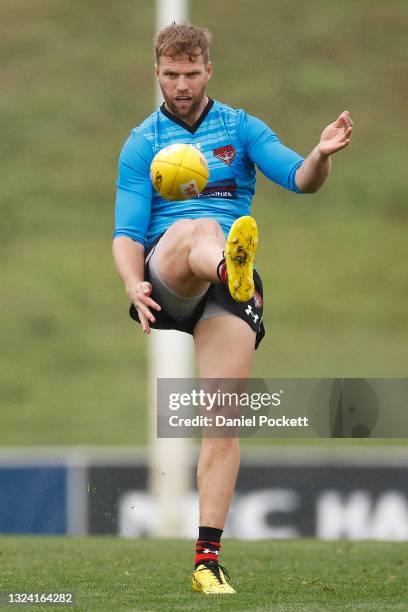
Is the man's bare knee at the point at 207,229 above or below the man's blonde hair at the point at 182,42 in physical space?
below

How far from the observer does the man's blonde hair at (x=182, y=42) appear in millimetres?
5570

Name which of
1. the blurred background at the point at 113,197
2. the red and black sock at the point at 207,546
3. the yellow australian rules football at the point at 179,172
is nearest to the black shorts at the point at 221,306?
the yellow australian rules football at the point at 179,172

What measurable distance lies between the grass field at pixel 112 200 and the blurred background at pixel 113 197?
34mm

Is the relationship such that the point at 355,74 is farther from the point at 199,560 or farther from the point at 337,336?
the point at 199,560

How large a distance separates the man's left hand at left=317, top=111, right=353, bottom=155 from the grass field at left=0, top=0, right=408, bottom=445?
43.3 ft

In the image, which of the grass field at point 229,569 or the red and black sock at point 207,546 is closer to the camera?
the grass field at point 229,569

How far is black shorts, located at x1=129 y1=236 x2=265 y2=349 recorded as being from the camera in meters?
5.56

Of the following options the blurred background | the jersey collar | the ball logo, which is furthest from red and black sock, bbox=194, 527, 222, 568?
the blurred background

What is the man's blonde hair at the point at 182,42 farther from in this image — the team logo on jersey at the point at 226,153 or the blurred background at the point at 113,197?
the blurred background at the point at 113,197

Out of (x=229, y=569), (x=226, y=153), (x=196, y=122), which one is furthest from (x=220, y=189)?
(x=229, y=569)

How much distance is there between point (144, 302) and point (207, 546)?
1004 mm

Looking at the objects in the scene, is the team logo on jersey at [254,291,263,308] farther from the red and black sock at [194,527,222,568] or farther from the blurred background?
the blurred background

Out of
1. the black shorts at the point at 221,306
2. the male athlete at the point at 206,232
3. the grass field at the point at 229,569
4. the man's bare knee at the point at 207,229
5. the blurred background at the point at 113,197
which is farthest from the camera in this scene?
the blurred background at the point at 113,197

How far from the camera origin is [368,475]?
36.6 feet
